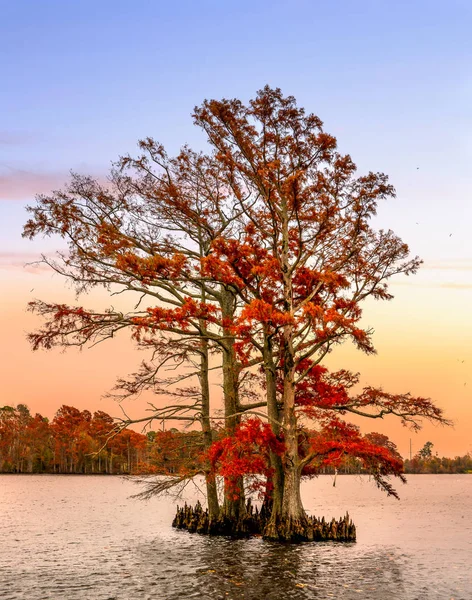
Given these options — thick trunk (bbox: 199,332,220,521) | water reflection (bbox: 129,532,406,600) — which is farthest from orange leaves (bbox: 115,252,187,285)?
water reflection (bbox: 129,532,406,600)

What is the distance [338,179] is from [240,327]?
773 cm

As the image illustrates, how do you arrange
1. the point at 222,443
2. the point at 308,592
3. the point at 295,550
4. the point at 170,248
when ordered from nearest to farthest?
the point at 308,592 < the point at 295,550 < the point at 222,443 < the point at 170,248

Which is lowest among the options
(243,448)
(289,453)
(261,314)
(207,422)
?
(289,453)

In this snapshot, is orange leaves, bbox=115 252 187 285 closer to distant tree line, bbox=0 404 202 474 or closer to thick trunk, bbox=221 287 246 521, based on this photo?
thick trunk, bbox=221 287 246 521

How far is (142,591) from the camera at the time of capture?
1825cm

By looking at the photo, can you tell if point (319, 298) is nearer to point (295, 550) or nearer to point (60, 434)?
point (295, 550)

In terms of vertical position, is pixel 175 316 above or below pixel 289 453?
above

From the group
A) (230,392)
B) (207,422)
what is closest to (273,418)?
(230,392)

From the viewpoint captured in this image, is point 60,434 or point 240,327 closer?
point 240,327

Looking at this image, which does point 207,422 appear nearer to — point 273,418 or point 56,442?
point 273,418

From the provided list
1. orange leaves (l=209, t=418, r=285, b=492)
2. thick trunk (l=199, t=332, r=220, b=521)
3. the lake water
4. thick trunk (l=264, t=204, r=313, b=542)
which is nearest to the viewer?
the lake water

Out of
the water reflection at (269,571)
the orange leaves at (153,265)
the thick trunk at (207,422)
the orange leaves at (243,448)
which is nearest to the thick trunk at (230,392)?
the thick trunk at (207,422)

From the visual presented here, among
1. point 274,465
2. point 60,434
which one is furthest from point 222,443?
point 60,434

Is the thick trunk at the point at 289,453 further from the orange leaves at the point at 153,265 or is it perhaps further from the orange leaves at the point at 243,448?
the orange leaves at the point at 153,265
